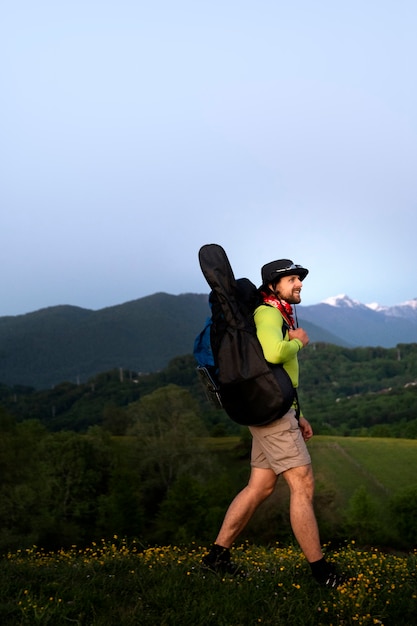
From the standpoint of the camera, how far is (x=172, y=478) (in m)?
56.5

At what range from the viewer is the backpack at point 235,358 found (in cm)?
500

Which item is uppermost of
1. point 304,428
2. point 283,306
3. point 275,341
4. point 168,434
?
point 283,306

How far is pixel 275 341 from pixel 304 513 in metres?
1.42

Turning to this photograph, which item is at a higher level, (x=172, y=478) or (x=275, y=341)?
(x=275, y=341)

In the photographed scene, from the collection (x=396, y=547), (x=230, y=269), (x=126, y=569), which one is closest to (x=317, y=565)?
(x=126, y=569)

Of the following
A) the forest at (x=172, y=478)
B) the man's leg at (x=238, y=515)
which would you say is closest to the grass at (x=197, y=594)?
the man's leg at (x=238, y=515)

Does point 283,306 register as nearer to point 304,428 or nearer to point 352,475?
point 304,428

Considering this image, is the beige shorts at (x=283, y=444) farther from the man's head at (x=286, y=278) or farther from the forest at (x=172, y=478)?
the forest at (x=172, y=478)

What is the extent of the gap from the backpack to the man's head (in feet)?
0.61

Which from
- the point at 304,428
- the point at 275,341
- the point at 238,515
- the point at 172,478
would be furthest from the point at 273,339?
the point at 172,478

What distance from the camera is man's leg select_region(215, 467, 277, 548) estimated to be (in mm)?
5488

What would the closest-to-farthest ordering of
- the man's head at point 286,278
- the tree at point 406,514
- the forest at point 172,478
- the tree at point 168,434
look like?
1. the man's head at point 286,278
2. the forest at point 172,478
3. the tree at point 406,514
4. the tree at point 168,434

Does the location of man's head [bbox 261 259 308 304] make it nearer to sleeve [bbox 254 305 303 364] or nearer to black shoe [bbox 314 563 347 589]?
sleeve [bbox 254 305 303 364]

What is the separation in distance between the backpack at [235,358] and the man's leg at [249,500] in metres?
0.61
